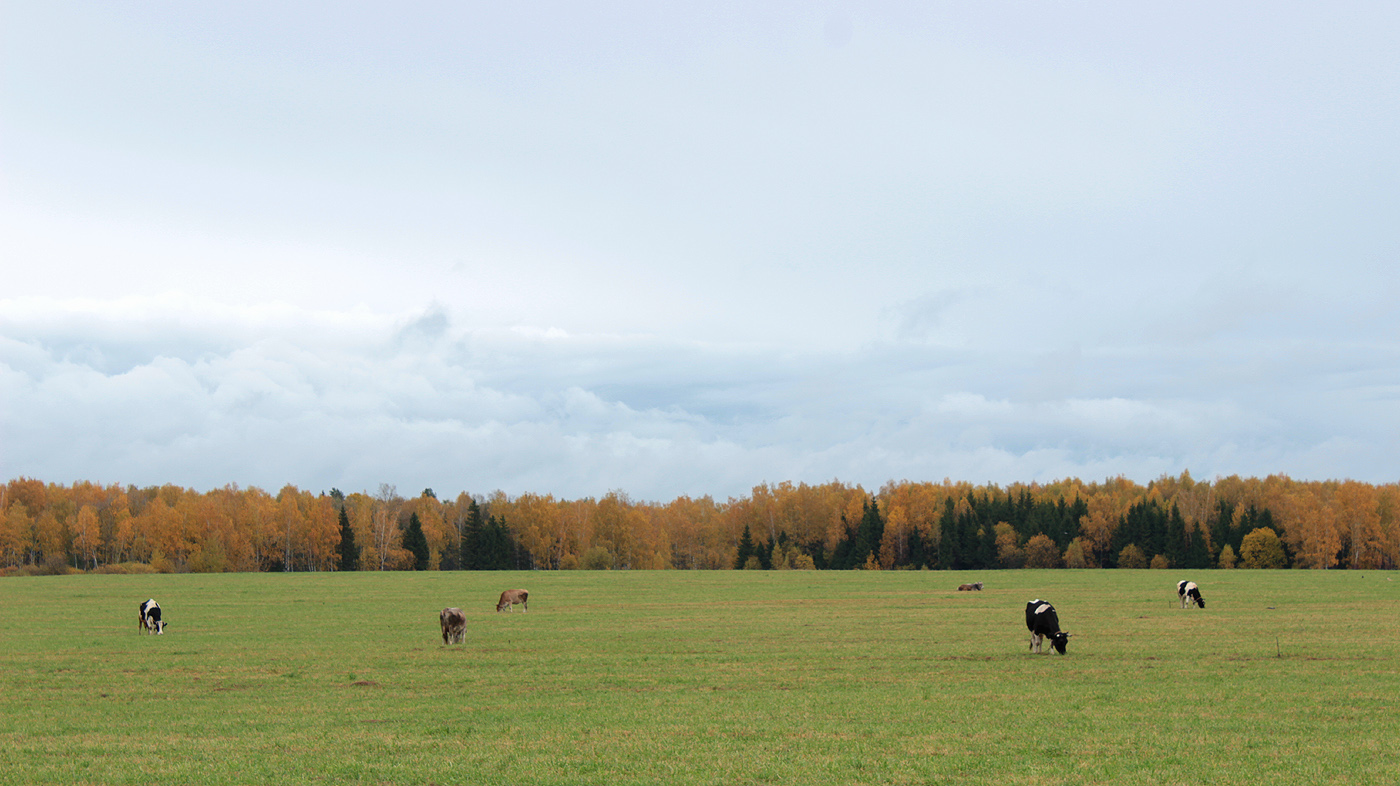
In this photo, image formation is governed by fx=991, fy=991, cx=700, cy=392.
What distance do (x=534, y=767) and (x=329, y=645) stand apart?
21.0 meters

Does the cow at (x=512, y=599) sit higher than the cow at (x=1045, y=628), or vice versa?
the cow at (x=1045, y=628)

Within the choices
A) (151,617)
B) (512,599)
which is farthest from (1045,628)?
(151,617)

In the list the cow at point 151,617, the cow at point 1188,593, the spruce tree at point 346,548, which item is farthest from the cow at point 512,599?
the spruce tree at point 346,548

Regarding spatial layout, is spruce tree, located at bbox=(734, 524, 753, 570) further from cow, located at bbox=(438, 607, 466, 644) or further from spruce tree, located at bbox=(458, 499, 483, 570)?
cow, located at bbox=(438, 607, 466, 644)

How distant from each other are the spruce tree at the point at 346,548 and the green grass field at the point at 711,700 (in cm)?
10603

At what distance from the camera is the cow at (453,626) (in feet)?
108

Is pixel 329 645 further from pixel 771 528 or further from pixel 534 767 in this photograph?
pixel 771 528

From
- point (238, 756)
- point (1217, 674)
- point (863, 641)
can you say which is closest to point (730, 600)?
point (863, 641)

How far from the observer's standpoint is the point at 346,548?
147 metres

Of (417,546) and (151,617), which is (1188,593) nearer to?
(151,617)

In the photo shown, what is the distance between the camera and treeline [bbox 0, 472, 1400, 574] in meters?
139

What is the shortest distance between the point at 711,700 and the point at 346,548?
137678 millimetres

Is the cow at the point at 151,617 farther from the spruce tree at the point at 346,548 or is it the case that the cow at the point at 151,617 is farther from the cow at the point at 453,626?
the spruce tree at the point at 346,548

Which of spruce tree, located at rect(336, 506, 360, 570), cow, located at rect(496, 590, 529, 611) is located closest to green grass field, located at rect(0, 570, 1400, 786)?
cow, located at rect(496, 590, 529, 611)
